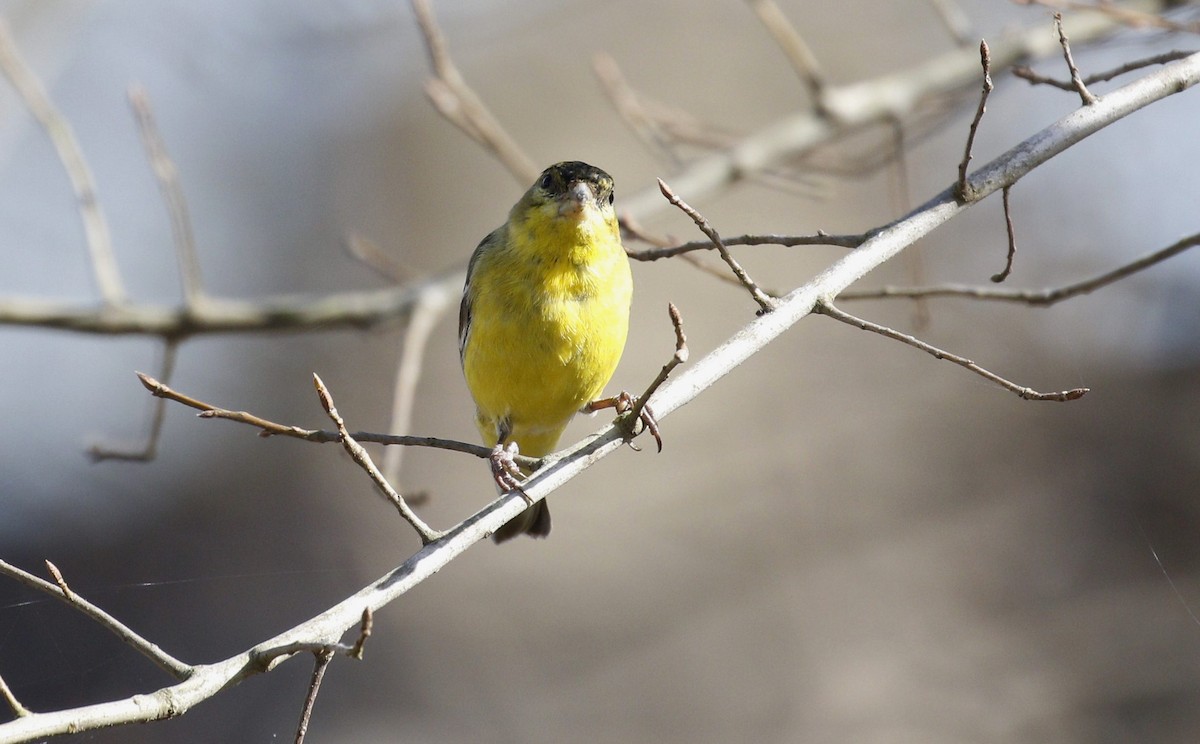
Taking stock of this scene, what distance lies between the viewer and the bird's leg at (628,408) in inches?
112

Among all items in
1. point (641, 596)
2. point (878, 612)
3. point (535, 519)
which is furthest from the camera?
point (641, 596)

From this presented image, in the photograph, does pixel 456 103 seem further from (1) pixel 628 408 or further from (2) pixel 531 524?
(1) pixel 628 408

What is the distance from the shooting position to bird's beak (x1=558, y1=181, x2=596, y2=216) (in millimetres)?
4320

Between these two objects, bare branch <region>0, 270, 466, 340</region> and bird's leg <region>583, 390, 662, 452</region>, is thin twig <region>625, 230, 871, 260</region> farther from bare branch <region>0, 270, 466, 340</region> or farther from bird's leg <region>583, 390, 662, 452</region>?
bare branch <region>0, 270, 466, 340</region>

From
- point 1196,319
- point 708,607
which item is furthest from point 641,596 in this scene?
point 1196,319

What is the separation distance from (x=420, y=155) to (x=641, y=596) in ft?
21.7

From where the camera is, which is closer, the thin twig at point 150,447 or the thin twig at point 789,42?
the thin twig at point 150,447

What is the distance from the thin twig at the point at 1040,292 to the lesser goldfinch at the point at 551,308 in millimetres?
1132

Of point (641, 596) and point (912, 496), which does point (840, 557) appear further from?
point (641, 596)

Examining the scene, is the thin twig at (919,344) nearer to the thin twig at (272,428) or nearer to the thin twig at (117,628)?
the thin twig at (272,428)

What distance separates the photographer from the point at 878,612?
8641mm

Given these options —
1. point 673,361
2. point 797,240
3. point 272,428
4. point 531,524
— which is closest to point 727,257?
point 797,240

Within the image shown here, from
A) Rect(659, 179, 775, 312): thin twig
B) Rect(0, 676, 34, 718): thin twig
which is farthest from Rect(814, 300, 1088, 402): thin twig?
Rect(0, 676, 34, 718): thin twig

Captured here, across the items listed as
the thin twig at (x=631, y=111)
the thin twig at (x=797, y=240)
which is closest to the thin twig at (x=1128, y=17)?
the thin twig at (x=797, y=240)
